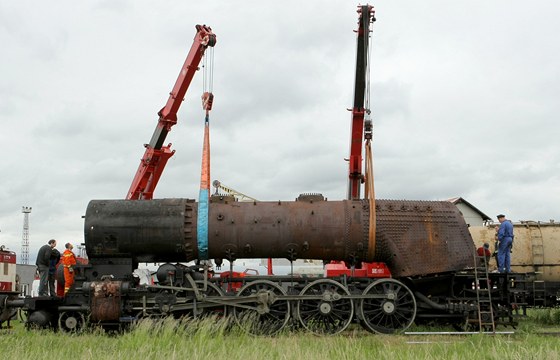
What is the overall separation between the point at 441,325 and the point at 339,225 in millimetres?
3198

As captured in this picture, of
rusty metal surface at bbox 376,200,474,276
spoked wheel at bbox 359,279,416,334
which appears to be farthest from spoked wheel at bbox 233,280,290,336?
rusty metal surface at bbox 376,200,474,276

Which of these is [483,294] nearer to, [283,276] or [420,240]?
[420,240]

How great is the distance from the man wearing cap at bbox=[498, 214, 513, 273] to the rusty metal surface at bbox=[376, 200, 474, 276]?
1.67 m

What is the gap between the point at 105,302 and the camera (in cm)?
1221

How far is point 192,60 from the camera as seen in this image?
21469mm

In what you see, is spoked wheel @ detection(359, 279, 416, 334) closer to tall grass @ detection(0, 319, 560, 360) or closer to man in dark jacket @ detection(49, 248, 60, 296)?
tall grass @ detection(0, 319, 560, 360)

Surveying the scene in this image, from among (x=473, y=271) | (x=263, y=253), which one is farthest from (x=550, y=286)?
(x=263, y=253)

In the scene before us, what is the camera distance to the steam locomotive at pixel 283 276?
40.0ft

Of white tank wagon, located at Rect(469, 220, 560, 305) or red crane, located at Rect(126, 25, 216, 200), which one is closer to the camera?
white tank wagon, located at Rect(469, 220, 560, 305)

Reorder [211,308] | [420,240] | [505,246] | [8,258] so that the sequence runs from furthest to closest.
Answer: [8,258] < [505,246] < [420,240] < [211,308]

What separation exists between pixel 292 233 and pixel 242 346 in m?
3.72

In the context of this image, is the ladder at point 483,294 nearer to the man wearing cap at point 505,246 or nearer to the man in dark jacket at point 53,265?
the man wearing cap at point 505,246

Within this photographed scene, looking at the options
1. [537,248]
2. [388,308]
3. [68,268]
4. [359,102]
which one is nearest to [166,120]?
[359,102]

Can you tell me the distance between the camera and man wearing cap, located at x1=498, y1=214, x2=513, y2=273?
1393cm
